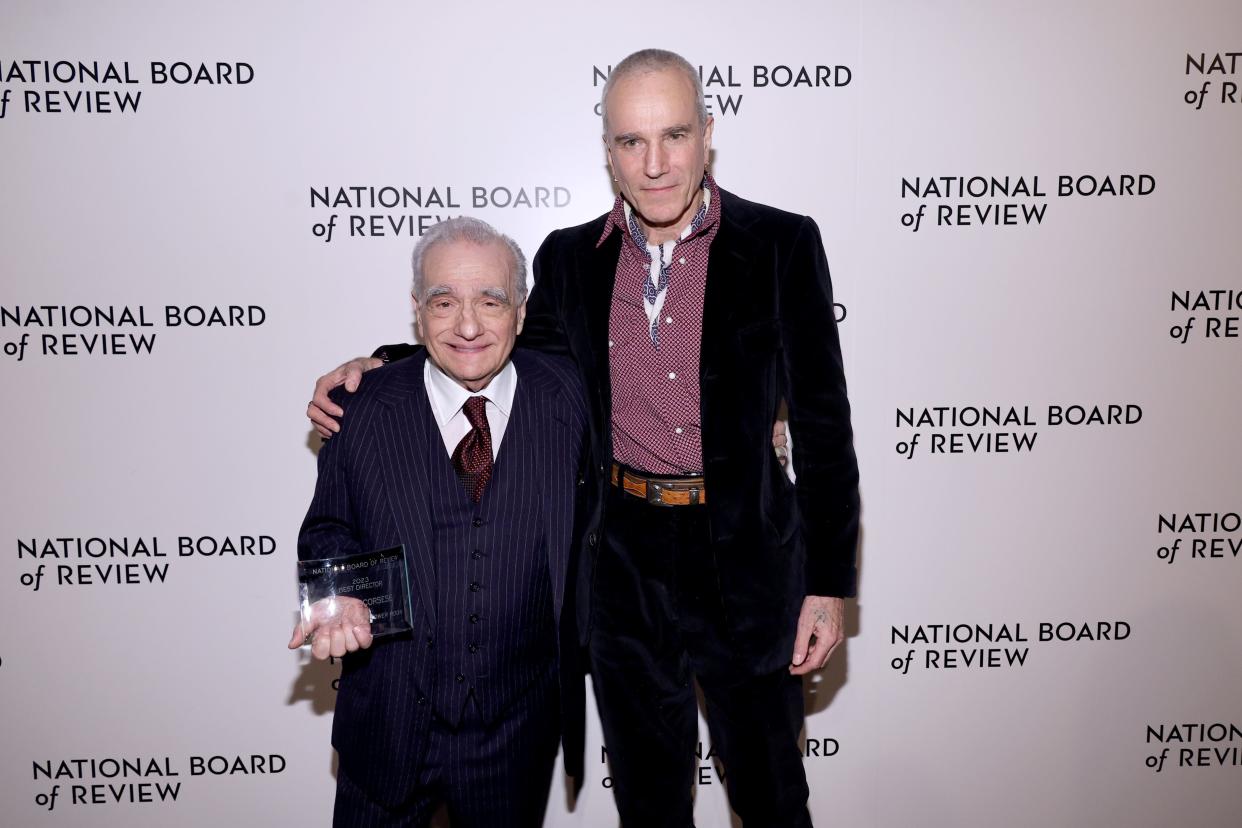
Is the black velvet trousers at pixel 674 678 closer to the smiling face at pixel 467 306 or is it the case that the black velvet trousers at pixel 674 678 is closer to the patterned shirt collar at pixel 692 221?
Result: the smiling face at pixel 467 306

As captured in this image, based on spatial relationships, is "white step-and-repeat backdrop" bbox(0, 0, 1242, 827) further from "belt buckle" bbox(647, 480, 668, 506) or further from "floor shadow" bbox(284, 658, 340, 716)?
"belt buckle" bbox(647, 480, 668, 506)

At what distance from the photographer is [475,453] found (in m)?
1.93

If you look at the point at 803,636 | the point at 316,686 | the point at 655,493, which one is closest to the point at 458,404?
the point at 655,493

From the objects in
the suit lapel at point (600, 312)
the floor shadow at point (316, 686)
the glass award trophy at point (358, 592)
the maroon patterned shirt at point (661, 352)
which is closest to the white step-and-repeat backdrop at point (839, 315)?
the floor shadow at point (316, 686)

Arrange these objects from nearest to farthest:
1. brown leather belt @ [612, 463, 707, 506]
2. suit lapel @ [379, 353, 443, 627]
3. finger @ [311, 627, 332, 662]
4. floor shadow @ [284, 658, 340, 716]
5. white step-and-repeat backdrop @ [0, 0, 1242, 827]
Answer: finger @ [311, 627, 332, 662] < suit lapel @ [379, 353, 443, 627] < brown leather belt @ [612, 463, 707, 506] < white step-and-repeat backdrop @ [0, 0, 1242, 827] < floor shadow @ [284, 658, 340, 716]

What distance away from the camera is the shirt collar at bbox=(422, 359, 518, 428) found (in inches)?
77.1

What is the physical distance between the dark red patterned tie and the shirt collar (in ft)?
0.07

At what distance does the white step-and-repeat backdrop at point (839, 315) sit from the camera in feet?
9.06

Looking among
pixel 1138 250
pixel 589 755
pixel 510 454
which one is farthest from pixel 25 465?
pixel 1138 250

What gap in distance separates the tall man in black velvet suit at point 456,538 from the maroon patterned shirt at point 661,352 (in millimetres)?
201

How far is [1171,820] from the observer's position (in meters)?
3.25

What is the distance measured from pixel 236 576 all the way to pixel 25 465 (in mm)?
817

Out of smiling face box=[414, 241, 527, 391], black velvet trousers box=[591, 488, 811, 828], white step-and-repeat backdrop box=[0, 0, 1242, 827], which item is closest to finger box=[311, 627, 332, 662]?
smiling face box=[414, 241, 527, 391]

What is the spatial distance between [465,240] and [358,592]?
2.68 ft
